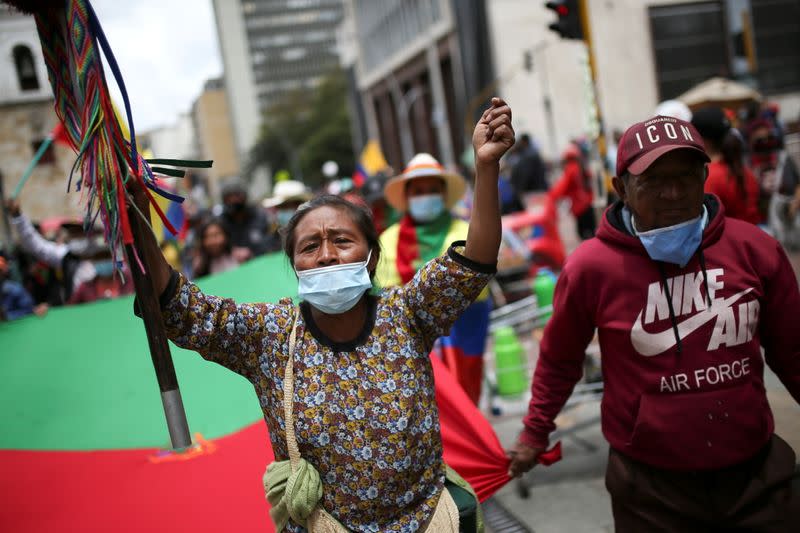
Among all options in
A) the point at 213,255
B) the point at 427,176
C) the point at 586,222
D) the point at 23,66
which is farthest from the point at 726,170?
the point at 586,222

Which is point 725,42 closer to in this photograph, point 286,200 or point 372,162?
point 372,162

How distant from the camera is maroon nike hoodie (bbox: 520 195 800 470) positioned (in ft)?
→ 7.42

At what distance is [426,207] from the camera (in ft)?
16.8

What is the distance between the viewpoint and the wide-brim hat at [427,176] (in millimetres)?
5195

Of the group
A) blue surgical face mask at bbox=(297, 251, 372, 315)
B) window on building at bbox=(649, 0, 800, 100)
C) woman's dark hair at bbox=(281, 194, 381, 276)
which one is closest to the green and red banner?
woman's dark hair at bbox=(281, 194, 381, 276)

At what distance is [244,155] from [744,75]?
271 ft

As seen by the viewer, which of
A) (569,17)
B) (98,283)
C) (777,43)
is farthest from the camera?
(777,43)

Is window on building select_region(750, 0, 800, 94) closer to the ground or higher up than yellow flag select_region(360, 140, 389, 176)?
higher up

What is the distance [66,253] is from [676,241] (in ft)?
18.8

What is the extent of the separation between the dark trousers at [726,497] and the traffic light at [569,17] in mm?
5977

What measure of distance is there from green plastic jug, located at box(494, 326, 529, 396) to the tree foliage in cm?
6374

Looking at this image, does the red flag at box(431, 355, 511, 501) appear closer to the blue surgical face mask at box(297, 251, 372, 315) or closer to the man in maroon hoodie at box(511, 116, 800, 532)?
the man in maroon hoodie at box(511, 116, 800, 532)

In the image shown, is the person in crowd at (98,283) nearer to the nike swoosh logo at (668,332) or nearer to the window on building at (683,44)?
the nike swoosh logo at (668,332)

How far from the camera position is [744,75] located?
2800cm
